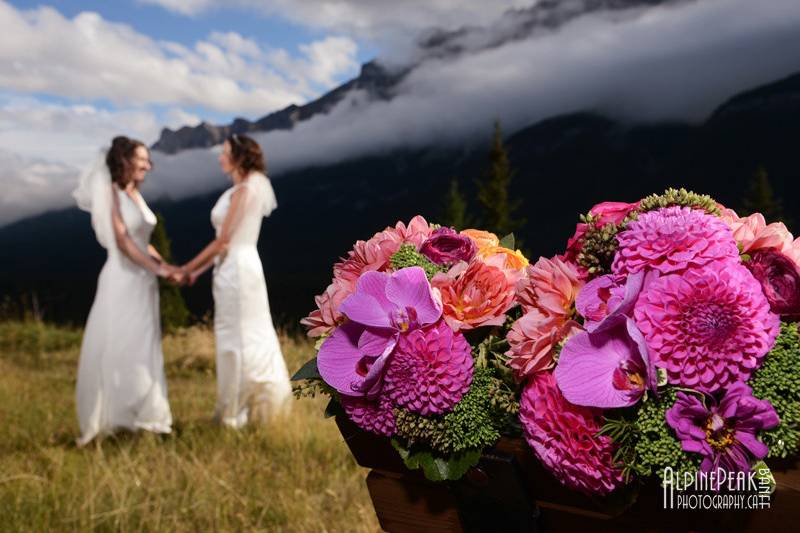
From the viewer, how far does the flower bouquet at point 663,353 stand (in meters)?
1.13

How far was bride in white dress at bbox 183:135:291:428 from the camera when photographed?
6203mm

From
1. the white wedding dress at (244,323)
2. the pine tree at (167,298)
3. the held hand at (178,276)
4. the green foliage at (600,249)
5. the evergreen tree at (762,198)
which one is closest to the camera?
the green foliage at (600,249)

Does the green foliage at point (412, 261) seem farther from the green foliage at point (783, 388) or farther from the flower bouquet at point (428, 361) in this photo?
the green foliage at point (783, 388)

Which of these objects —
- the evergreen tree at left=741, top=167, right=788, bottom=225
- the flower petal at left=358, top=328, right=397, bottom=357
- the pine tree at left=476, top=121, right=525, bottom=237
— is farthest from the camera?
the pine tree at left=476, top=121, right=525, bottom=237

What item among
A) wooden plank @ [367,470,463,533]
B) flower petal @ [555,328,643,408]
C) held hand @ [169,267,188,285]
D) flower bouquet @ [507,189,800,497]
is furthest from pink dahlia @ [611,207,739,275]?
held hand @ [169,267,188,285]

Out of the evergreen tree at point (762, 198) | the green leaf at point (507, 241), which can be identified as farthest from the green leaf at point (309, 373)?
the evergreen tree at point (762, 198)

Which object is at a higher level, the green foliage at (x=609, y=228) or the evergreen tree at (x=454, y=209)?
the green foliage at (x=609, y=228)

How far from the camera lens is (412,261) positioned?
4.88ft

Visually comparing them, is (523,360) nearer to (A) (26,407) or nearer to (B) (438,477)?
(B) (438,477)

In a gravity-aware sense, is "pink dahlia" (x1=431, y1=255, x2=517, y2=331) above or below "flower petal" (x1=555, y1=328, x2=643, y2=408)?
above

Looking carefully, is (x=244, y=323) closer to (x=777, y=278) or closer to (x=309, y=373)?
(x=309, y=373)

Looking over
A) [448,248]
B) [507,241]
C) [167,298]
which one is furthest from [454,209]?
[448,248]

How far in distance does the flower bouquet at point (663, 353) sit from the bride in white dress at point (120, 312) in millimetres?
5098

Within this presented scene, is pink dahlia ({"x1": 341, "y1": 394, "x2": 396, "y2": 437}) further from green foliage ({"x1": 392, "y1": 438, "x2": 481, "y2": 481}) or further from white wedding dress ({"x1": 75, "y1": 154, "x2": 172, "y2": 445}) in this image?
white wedding dress ({"x1": 75, "y1": 154, "x2": 172, "y2": 445})
